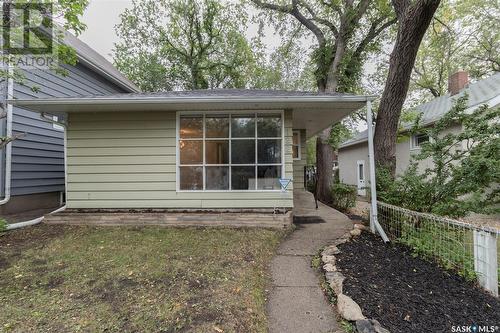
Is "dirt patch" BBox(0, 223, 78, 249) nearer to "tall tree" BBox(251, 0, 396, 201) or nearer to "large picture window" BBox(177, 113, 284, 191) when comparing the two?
"large picture window" BBox(177, 113, 284, 191)

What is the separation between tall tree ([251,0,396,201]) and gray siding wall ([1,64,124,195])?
25.1 feet

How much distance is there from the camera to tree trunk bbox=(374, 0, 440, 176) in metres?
4.47

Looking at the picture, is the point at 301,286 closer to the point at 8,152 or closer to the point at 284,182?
the point at 284,182

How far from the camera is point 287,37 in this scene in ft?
38.9

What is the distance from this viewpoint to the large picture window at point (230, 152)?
211 inches

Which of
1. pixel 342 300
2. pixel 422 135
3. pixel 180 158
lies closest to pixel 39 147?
pixel 180 158

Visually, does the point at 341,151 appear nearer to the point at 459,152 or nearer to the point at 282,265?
the point at 459,152

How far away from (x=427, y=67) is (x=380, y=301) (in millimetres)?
19900

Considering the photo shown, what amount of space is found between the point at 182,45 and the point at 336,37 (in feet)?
36.4

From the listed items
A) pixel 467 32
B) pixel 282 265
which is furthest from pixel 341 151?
pixel 282 265

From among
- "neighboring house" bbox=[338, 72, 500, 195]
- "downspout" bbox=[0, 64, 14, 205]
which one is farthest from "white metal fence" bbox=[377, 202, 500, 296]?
"downspout" bbox=[0, 64, 14, 205]

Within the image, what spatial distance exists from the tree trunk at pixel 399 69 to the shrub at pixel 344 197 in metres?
2.75

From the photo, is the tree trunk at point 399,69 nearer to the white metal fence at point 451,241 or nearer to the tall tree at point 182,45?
the white metal fence at point 451,241

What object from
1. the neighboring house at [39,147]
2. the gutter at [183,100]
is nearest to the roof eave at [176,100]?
the gutter at [183,100]
